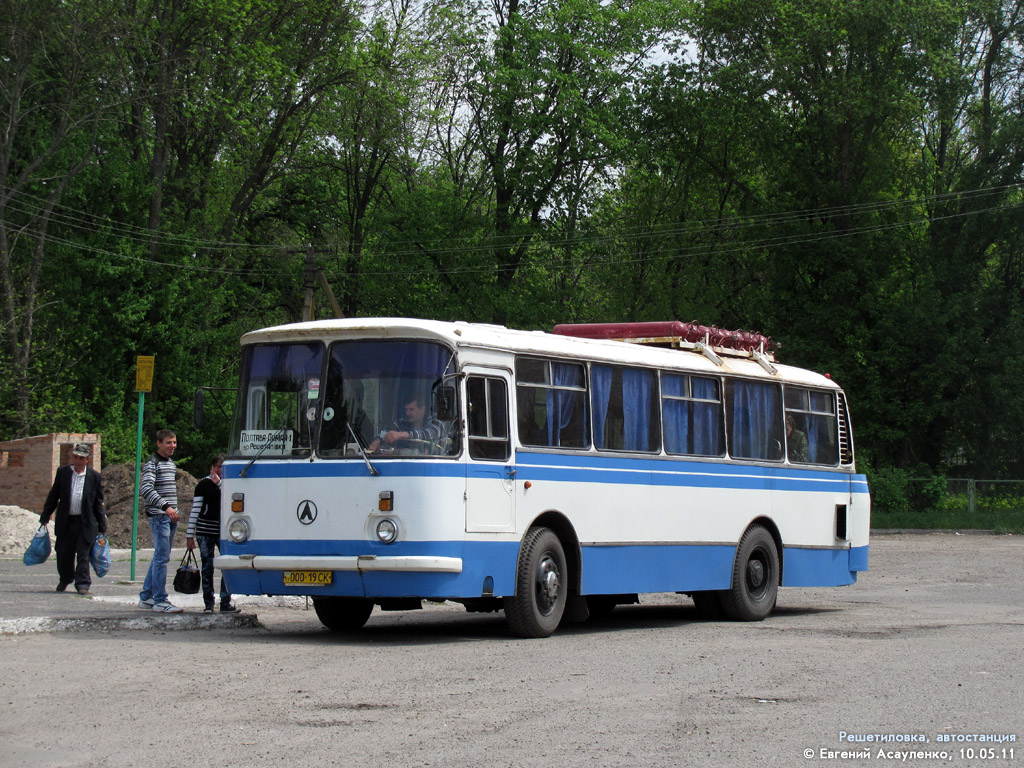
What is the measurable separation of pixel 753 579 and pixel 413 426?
6422 mm

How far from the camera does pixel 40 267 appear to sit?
38938 millimetres

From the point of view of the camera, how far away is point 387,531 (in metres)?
12.3

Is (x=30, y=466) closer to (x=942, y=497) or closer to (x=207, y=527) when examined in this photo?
(x=207, y=527)

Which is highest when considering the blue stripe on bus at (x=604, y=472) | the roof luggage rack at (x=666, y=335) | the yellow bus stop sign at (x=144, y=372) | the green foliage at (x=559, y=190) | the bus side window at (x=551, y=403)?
the green foliage at (x=559, y=190)

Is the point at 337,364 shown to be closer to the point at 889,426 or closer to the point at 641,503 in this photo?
the point at 641,503

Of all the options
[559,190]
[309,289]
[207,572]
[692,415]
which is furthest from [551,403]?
[559,190]

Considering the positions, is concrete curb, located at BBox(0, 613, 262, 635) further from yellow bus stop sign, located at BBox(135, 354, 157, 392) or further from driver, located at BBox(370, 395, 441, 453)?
yellow bus stop sign, located at BBox(135, 354, 157, 392)

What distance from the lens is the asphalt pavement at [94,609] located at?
12.9 meters

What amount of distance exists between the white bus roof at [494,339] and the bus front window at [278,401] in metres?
0.15

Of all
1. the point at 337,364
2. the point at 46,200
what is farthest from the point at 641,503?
the point at 46,200

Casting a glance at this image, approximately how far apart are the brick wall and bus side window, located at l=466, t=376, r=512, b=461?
67.7 feet

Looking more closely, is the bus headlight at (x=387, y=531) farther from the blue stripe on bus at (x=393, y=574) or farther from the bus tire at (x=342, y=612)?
the bus tire at (x=342, y=612)

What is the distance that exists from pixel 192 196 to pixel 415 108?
946cm

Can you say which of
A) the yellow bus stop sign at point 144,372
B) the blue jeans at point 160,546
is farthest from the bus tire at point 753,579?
the yellow bus stop sign at point 144,372
